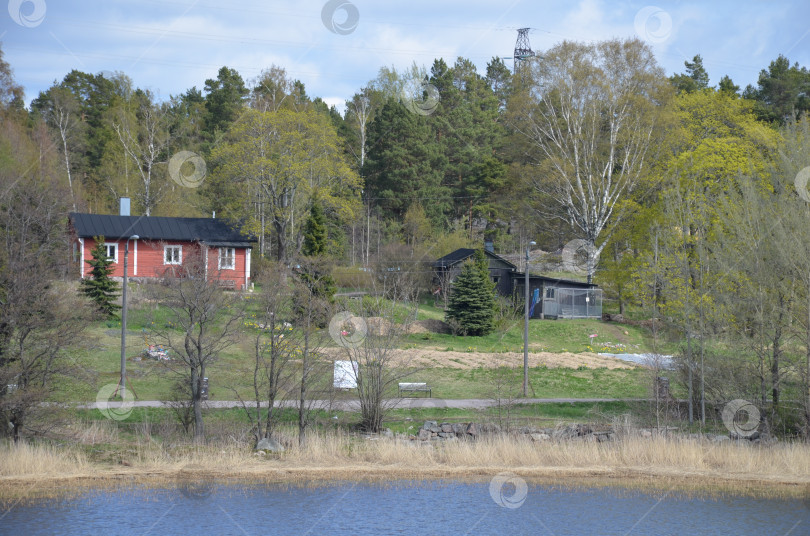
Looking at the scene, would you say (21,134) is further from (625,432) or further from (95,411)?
(625,432)

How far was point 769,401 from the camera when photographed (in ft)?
74.7

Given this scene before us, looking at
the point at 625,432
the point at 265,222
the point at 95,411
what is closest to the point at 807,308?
the point at 625,432

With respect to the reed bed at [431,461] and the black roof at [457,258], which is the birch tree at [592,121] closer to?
the black roof at [457,258]

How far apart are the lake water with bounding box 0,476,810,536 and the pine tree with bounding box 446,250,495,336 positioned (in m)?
22.8

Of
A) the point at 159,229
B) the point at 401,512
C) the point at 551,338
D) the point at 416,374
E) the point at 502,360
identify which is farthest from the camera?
the point at 159,229

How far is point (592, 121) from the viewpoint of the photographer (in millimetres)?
48219

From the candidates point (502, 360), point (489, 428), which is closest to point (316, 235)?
point (502, 360)

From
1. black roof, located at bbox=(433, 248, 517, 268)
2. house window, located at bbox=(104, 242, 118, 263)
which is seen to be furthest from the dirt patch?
house window, located at bbox=(104, 242, 118, 263)

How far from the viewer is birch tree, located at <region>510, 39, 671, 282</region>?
46812mm

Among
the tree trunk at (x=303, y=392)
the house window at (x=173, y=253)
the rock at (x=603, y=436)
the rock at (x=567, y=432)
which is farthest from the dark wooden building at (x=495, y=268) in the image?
the tree trunk at (x=303, y=392)

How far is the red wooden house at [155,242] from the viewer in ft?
149

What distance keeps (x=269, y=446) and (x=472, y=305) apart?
74.6 feet

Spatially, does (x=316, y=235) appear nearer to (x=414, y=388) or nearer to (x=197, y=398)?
(x=414, y=388)

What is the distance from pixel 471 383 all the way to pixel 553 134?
2443cm
